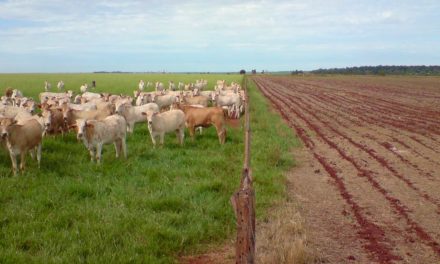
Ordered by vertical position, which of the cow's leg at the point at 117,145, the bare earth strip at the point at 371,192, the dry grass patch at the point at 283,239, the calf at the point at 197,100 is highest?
the calf at the point at 197,100

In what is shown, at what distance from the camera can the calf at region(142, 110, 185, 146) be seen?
49.3 ft

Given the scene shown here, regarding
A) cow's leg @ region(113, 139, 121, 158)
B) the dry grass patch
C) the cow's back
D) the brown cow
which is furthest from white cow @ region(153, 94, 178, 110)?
the dry grass patch

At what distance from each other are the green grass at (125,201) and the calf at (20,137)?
1.38 ft

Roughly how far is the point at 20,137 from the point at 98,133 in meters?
1.99

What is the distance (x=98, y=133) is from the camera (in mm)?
12812

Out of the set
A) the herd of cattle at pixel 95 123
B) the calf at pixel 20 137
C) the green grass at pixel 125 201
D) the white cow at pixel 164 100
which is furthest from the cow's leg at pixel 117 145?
the white cow at pixel 164 100

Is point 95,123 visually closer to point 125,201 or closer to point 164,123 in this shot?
point 164,123

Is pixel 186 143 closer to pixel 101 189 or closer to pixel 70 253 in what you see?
pixel 101 189

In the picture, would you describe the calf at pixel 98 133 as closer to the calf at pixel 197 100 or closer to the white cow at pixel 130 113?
the white cow at pixel 130 113

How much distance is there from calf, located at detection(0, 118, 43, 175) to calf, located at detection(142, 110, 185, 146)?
3654 mm

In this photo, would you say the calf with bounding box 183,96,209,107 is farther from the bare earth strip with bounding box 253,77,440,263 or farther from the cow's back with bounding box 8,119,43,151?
the cow's back with bounding box 8,119,43,151

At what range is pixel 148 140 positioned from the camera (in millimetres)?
16312

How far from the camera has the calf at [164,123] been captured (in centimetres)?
→ 1504

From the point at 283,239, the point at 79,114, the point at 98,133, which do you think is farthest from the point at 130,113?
the point at 283,239
